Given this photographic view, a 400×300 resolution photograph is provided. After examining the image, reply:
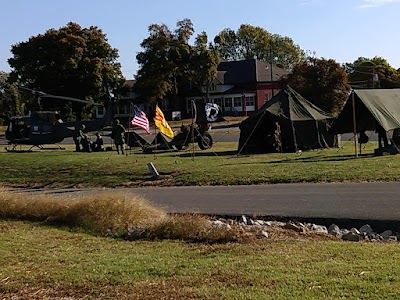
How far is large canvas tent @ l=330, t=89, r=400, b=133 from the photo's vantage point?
2634 centimetres

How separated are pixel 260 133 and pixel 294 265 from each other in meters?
24.0

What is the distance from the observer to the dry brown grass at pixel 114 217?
1080 centimetres

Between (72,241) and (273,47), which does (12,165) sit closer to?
(72,241)

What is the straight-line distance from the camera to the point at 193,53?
71875 mm

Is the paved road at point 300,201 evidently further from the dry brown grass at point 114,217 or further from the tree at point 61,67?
the tree at point 61,67

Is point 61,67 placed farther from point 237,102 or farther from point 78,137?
point 78,137

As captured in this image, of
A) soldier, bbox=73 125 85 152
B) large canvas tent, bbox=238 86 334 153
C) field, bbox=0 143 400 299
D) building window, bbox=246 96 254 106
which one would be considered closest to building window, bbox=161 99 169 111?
building window, bbox=246 96 254 106

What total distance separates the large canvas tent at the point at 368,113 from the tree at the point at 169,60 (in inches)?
1745

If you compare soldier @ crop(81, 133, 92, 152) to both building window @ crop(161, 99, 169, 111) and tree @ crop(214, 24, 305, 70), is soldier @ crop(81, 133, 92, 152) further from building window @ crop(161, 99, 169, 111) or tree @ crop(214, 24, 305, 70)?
tree @ crop(214, 24, 305, 70)

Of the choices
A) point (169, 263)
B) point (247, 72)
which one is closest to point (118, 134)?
point (169, 263)

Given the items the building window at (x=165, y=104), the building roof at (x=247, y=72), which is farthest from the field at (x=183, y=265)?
the building window at (x=165, y=104)

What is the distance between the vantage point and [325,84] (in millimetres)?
57312

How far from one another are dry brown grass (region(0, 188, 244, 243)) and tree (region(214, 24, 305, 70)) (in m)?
104

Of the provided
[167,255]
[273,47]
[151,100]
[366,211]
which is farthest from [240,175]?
[273,47]
